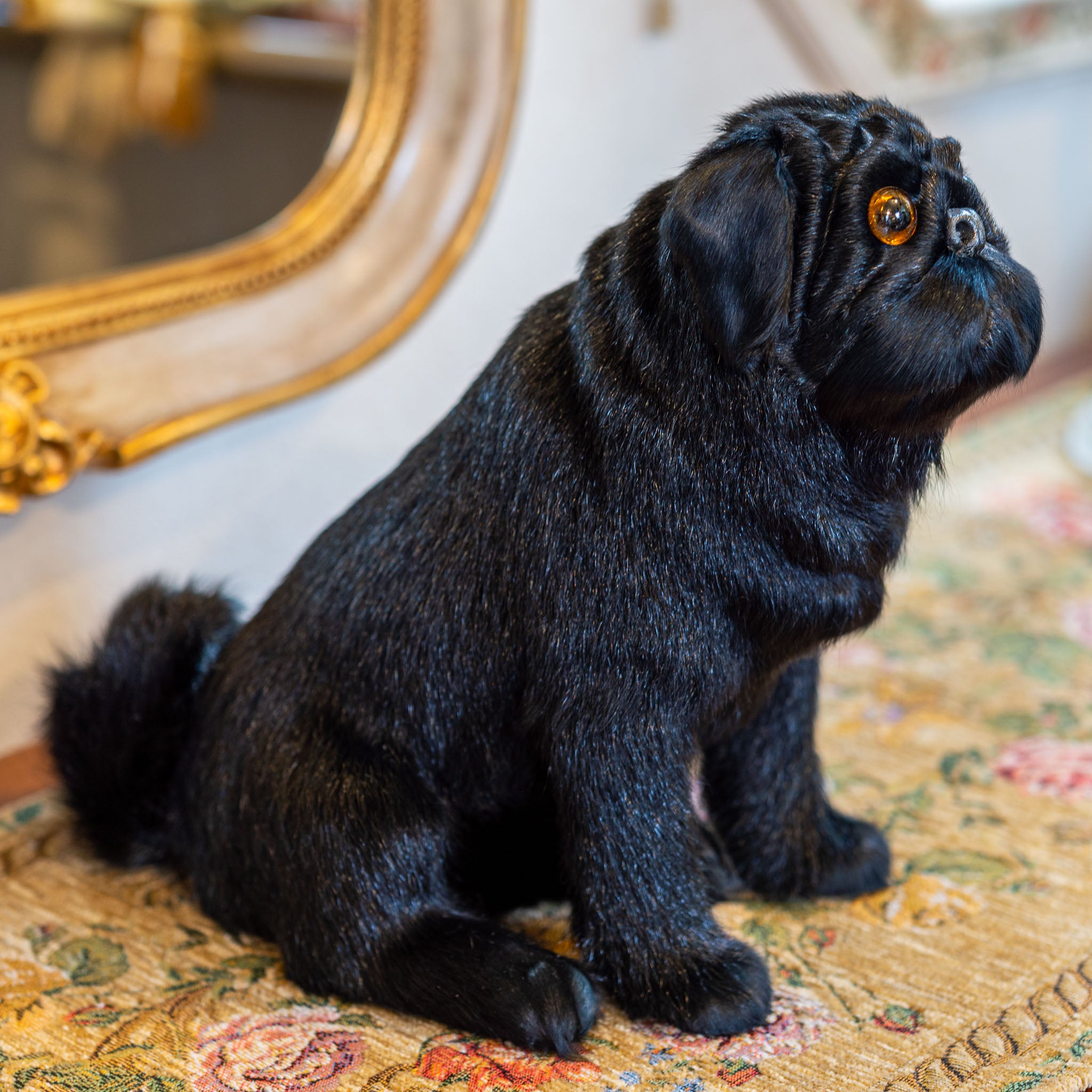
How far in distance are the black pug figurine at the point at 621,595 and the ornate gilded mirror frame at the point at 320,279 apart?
1.35 ft

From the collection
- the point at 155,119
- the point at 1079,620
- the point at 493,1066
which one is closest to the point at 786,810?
the point at 493,1066

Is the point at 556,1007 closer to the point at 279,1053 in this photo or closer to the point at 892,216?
the point at 279,1053

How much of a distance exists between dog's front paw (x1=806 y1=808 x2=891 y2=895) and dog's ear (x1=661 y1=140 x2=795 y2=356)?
0.44 meters

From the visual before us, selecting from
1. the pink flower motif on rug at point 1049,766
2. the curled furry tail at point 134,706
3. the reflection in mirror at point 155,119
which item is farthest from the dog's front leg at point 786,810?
the reflection in mirror at point 155,119

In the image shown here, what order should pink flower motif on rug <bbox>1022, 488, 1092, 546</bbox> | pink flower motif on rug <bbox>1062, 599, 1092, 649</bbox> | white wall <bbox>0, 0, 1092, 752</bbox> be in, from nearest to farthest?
white wall <bbox>0, 0, 1092, 752</bbox> < pink flower motif on rug <bbox>1062, 599, 1092, 649</bbox> < pink flower motif on rug <bbox>1022, 488, 1092, 546</bbox>

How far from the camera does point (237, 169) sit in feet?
4.96

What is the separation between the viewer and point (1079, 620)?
4.81ft

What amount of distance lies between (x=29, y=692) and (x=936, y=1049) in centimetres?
91

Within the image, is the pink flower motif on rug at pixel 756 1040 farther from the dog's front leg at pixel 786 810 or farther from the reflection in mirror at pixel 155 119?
the reflection in mirror at pixel 155 119

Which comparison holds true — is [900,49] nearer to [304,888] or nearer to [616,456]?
[616,456]

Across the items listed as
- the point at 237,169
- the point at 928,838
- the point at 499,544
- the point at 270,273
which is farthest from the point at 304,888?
the point at 237,169

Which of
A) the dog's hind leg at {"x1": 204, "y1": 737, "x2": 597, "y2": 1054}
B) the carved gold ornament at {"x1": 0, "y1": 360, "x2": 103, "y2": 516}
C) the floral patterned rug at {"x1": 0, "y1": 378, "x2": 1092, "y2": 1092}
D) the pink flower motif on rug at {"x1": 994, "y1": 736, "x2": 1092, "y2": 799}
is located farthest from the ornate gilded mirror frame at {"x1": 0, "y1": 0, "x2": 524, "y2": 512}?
the pink flower motif on rug at {"x1": 994, "y1": 736, "x2": 1092, "y2": 799}

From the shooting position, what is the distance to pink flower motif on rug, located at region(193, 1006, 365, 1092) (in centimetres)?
82

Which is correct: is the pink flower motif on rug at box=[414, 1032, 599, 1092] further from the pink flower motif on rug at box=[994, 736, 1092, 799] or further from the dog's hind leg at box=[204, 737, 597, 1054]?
the pink flower motif on rug at box=[994, 736, 1092, 799]
